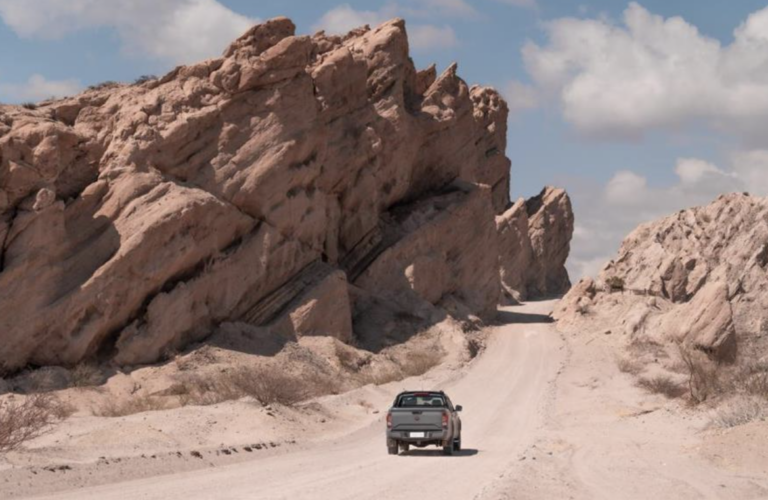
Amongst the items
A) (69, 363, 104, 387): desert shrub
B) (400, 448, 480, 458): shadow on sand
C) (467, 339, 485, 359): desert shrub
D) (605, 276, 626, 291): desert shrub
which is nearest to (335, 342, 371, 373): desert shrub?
(467, 339, 485, 359): desert shrub

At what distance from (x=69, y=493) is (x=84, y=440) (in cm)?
756

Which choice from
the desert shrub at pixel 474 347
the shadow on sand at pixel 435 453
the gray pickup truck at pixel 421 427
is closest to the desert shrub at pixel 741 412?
the shadow on sand at pixel 435 453

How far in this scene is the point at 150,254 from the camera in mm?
39781

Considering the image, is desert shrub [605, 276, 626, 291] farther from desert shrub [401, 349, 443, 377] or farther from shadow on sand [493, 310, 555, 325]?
desert shrub [401, 349, 443, 377]

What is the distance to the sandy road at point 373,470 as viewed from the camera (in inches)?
639

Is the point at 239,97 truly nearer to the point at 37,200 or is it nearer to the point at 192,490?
the point at 37,200

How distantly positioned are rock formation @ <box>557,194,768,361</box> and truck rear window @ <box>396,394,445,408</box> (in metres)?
31.4

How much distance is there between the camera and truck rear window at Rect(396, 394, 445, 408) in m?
24.4

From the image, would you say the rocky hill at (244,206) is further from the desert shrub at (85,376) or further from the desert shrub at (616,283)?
the desert shrub at (616,283)

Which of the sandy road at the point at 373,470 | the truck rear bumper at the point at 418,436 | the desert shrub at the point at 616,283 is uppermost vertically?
the desert shrub at the point at 616,283

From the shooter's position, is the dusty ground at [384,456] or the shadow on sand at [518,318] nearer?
the dusty ground at [384,456]

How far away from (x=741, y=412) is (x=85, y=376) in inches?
930

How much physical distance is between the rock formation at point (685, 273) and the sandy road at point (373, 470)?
2106 cm

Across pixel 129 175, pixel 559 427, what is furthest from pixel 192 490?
pixel 129 175
